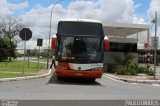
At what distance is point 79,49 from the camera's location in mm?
24328

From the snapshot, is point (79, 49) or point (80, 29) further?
point (80, 29)

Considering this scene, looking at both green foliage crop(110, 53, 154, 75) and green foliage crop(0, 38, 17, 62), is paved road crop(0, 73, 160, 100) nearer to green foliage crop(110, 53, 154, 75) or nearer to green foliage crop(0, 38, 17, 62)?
green foliage crop(110, 53, 154, 75)

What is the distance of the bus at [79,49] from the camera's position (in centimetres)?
2425

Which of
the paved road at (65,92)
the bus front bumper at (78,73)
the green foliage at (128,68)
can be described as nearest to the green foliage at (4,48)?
the green foliage at (128,68)

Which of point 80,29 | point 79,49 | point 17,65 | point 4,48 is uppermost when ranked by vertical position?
point 80,29

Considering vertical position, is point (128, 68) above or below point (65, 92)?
below

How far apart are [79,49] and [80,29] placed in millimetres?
1306

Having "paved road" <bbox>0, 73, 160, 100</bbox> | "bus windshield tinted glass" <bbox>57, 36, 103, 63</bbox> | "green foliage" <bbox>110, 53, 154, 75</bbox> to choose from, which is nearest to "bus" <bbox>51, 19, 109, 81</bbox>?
"bus windshield tinted glass" <bbox>57, 36, 103, 63</bbox>

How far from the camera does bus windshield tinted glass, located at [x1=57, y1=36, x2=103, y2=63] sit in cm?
2428

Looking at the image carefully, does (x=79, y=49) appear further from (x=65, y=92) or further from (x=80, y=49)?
(x=65, y=92)

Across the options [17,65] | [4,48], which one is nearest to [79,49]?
[17,65]

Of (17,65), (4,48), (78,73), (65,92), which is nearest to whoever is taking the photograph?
(65,92)

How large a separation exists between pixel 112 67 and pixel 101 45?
56.6ft

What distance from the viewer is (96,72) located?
80.4 ft
